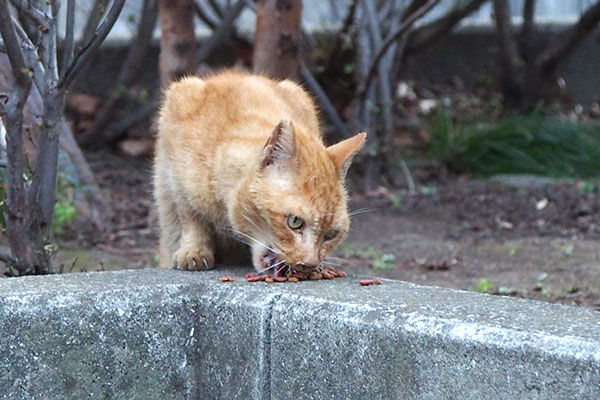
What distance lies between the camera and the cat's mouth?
3.09 metres

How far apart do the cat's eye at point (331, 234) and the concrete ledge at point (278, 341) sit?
0.17 meters

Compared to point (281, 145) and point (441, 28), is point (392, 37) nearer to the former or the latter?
point (441, 28)

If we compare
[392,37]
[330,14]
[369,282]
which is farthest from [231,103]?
[330,14]

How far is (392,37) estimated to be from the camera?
6.61 meters

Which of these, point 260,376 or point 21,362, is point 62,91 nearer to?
point 21,362

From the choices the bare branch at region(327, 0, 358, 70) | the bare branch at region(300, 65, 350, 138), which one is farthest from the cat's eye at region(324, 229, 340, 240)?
the bare branch at region(327, 0, 358, 70)

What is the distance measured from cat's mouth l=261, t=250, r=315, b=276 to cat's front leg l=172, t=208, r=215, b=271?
0.36 m

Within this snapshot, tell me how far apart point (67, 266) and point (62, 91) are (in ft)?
6.40

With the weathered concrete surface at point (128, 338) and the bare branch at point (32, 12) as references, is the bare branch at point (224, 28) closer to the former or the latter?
the bare branch at point (32, 12)

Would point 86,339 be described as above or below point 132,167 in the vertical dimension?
above

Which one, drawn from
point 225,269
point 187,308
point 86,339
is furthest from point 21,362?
point 225,269

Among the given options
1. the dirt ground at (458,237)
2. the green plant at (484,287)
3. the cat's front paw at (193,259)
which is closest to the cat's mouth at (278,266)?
the cat's front paw at (193,259)

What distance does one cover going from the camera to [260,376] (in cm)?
274

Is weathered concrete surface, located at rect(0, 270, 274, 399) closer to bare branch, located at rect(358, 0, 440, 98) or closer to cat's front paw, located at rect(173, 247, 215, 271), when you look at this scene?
cat's front paw, located at rect(173, 247, 215, 271)
